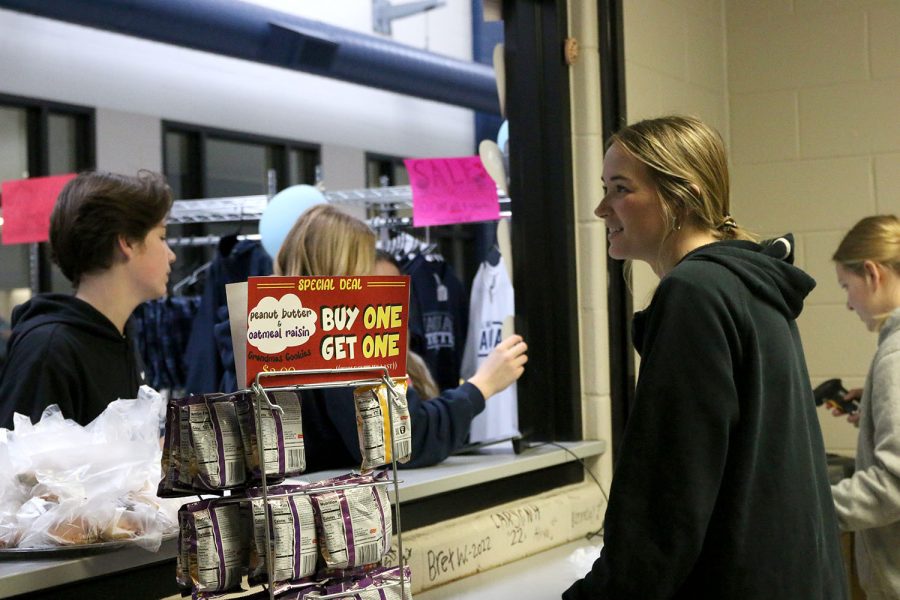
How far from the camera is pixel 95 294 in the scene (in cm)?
225

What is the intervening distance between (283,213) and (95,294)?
1816 mm

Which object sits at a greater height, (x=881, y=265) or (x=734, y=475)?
(x=881, y=265)

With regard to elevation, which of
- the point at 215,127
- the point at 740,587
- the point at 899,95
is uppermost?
the point at 215,127

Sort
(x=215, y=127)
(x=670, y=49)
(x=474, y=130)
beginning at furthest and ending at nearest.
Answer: (x=474, y=130) → (x=215, y=127) → (x=670, y=49)

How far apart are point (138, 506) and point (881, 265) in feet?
6.09

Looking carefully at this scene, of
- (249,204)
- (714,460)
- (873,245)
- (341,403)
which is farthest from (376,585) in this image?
(249,204)

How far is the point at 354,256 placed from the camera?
7.67ft

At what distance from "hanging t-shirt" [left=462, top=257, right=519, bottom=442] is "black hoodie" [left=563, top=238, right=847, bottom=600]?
95.2 inches

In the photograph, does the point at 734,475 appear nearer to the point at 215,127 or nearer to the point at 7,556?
the point at 7,556

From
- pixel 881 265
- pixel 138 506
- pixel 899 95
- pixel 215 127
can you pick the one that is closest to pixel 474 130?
pixel 215 127

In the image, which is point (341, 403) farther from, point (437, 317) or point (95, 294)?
point (437, 317)

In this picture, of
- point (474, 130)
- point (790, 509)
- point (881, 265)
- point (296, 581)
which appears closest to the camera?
point (296, 581)

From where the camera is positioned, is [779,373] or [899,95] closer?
[779,373]

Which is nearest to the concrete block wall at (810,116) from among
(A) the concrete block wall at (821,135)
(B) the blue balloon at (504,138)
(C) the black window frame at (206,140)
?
(A) the concrete block wall at (821,135)
